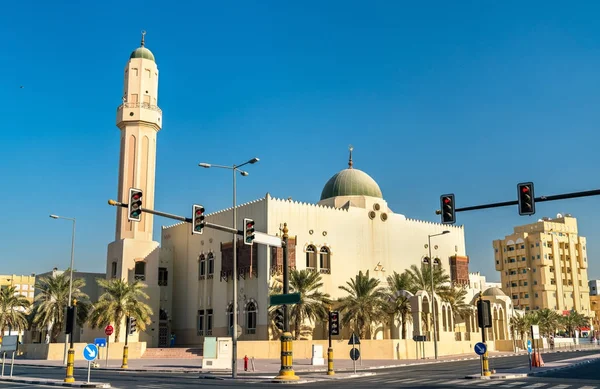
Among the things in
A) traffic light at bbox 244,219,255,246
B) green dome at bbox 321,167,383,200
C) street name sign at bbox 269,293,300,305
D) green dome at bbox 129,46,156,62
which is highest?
green dome at bbox 129,46,156,62

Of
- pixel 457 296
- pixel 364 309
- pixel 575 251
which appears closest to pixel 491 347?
pixel 457 296

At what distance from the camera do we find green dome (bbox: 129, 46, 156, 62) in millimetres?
59625

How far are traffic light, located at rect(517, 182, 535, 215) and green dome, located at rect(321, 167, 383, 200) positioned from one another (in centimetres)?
4210

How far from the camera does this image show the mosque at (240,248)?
2031 inches

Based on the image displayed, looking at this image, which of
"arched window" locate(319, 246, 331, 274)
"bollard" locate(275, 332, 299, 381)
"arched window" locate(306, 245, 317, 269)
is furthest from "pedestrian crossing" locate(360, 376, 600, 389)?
"arched window" locate(319, 246, 331, 274)

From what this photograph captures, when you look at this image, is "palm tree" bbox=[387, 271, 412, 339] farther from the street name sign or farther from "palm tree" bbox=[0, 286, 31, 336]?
"palm tree" bbox=[0, 286, 31, 336]

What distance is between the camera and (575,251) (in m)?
122

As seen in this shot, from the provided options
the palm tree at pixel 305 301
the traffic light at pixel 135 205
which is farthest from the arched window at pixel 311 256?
the traffic light at pixel 135 205

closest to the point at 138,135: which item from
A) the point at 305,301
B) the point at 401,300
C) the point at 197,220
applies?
the point at 305,301

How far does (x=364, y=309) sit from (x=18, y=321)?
116ft

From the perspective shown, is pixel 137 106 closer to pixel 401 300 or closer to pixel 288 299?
pixel 401 300

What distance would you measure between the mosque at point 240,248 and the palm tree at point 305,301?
2.66 meters

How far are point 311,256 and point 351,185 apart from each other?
1135cm

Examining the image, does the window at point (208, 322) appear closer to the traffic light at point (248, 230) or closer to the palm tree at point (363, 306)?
the palm tree at point (363, 306)
